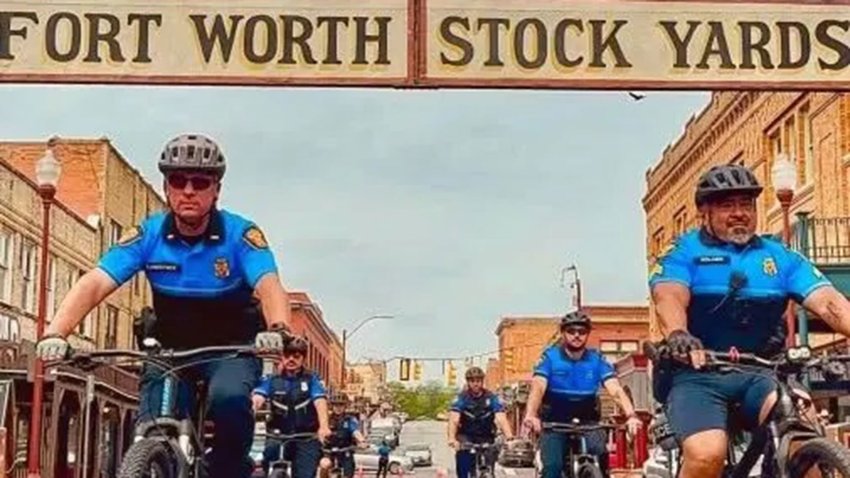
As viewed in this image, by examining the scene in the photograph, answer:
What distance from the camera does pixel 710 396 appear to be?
5.95 m

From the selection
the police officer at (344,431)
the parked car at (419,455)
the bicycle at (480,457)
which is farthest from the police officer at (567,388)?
the parked car at (419,455)

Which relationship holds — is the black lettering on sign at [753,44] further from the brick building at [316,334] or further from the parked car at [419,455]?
the brick building at [316,334]

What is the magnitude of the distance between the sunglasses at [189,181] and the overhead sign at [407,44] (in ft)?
3.71

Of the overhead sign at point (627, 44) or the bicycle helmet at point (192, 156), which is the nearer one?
the bicycle helmet at point (192, 156)

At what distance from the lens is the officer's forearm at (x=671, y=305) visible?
595 cm

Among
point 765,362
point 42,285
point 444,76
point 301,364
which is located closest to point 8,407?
point 42,285

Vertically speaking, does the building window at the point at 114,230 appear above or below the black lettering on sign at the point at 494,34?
above

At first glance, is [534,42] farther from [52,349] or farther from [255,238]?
[52,349]

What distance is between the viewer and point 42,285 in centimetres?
2072

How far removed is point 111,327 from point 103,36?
40006 millimetres

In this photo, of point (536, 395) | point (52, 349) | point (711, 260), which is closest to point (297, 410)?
point (536, 395)

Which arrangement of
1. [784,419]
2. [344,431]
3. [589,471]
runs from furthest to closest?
[344,431] < [589,471] < [784,419]

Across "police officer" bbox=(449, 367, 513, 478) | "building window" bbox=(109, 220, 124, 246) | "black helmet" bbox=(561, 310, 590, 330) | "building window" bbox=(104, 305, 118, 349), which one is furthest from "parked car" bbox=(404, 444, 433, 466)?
"black helmet" bbox=(561, 310, 590, 330)

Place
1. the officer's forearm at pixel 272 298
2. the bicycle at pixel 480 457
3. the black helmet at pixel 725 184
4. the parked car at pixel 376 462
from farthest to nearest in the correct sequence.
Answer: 1. the parked car at pixel 376 462
2. the bicycle at pixel 480 457
3. the black helmet at pixel 725 184
4. the officer's forearm at pixel 272 298
